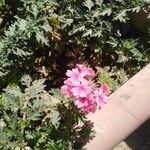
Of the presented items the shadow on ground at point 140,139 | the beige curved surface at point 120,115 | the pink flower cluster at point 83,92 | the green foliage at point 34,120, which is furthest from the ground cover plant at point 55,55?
the shadow on ground at point 140,139

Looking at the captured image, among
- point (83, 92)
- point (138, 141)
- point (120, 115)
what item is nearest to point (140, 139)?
point (138, 141)

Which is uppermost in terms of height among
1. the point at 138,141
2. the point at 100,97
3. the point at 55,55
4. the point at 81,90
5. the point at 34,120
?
the point at 55,55

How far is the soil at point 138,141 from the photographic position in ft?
14.4

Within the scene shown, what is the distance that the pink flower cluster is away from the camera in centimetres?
344

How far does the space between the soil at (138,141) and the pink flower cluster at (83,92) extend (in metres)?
1.01

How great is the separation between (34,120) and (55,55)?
0.81 meters

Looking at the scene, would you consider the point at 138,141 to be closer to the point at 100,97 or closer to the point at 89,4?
the point at 100,97

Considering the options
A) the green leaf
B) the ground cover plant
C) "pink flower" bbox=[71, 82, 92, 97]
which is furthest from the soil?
the green leaf

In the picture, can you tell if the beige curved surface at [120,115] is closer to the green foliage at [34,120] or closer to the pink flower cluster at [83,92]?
the green foliage at [34,120]

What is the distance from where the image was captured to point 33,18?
4141mm

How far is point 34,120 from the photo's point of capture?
156 inches

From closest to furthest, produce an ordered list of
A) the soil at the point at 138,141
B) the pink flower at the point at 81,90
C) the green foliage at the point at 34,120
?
the pink flower at the point at 81,90 < the green foliage at the point at 34,120 < the soil at the point at 138,141

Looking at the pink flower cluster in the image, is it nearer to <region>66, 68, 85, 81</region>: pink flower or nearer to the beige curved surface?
<region>66, 68, 85, 81</region>: pink flower

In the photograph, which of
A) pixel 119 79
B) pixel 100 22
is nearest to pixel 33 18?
pixel 100 22
